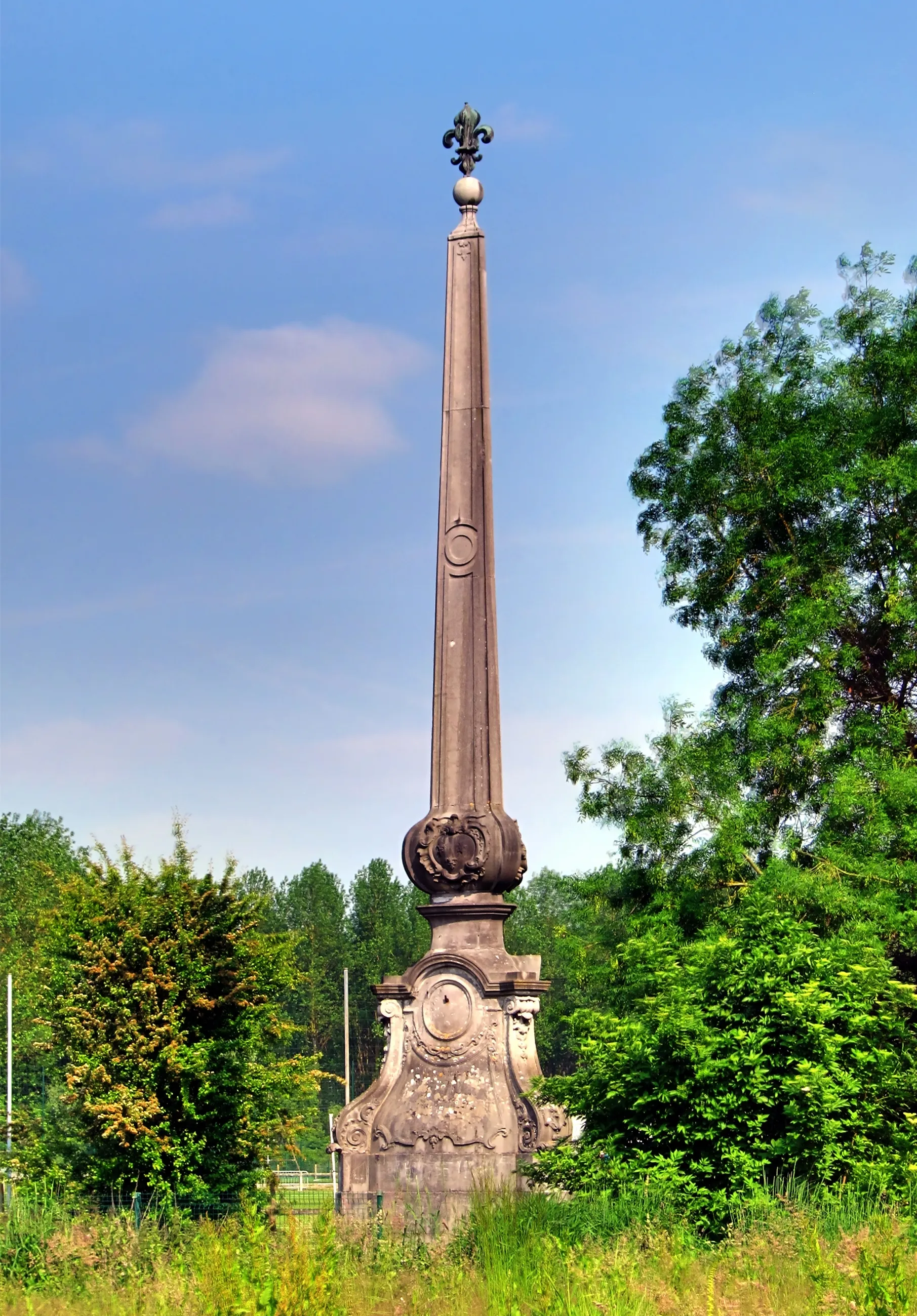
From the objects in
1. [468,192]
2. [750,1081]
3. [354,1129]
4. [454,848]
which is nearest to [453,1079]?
[354,1129]

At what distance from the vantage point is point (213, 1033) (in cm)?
2127

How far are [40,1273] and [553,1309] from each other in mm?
3776

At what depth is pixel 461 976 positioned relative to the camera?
Answer: 17.2 metres

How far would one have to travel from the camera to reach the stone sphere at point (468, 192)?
66.1 feet

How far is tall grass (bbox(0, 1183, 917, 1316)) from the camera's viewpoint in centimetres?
803

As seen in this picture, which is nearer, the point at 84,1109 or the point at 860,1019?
the point at 860,1019

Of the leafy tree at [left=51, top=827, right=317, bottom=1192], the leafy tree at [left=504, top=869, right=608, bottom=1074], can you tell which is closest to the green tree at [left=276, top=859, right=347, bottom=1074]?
the leafy tree at [left=504, top=869, right=608, bottom=1074]

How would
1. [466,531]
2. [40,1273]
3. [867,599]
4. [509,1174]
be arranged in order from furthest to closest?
[867,599]
[466,531]
[509,1174]
[40,1273]

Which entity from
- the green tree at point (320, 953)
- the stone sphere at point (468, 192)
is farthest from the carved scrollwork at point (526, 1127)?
the green tree at point (320, 953)

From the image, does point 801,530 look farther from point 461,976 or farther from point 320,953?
point 320,953

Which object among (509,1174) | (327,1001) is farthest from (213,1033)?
(327,1001)

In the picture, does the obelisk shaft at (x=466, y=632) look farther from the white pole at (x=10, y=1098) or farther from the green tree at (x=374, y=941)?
the green tree at (x=374, y=941)

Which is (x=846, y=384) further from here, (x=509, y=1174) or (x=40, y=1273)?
(x=40, y=1273)

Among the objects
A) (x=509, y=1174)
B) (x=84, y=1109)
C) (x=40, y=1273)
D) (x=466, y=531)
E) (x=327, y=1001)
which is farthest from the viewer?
(x=327, y=1001)
